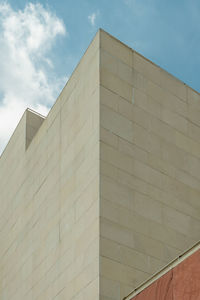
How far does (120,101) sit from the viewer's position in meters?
31.0

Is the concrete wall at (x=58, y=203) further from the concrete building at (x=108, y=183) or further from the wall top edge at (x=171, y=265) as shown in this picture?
the wall top edge at (x=171, y=265)

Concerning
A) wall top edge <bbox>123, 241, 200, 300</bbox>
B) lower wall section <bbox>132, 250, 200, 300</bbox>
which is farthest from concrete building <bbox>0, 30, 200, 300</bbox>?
lower wall section <bbox>132, 250, 200, 300</bbox>

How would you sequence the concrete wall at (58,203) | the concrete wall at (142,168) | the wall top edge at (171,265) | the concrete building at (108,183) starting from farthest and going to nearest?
the concrete wall at (58,203), the concrete building at (108,183), the concrete wall at (142,168), the wall top edge at (171,265)

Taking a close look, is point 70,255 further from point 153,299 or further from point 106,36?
point 106,36

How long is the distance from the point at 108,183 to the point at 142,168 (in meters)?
2.31

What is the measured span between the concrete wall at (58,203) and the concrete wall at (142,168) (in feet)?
1.79

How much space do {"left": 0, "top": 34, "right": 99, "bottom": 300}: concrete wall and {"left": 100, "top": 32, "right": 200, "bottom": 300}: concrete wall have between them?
55 centimetres

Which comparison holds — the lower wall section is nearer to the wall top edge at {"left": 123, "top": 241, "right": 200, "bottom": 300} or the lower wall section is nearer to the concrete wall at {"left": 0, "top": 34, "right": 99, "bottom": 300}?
the wall top edge at {"left": 123, "top": 241, "right": 200, "bottom": 300}

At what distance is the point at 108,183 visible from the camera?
94.3 ft

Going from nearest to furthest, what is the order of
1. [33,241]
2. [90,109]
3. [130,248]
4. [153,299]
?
[153,299], [130,248], [90,109], [33,241]

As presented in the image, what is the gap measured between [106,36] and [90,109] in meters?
3.71

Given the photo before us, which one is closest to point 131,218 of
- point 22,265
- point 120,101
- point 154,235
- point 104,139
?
point 154,235

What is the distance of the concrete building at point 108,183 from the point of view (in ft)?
91.9

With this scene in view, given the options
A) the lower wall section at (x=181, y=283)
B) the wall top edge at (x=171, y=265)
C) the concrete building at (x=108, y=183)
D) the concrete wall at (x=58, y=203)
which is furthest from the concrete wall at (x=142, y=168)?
the lower wall section at (x=181, y=283)
